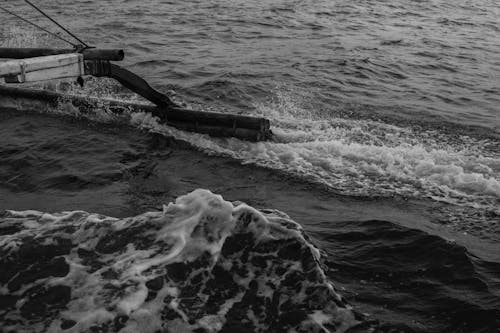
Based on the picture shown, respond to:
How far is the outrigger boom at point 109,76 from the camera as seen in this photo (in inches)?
276

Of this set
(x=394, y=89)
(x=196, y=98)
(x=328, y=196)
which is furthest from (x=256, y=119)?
(x=394, y=89)

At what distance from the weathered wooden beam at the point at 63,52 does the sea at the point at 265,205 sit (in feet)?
3.83

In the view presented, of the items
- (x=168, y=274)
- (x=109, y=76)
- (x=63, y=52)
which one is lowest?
(x=168, y=274)

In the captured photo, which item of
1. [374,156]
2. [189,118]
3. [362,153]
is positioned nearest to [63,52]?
[189,118]

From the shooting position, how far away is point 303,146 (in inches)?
335

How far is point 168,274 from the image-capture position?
482 cm

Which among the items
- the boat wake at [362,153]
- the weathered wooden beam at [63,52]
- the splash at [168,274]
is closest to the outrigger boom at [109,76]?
the weathered wooden beam at [63,52]

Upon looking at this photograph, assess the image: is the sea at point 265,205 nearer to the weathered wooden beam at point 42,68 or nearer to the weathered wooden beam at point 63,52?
the weathered wooden beam at point 63,52

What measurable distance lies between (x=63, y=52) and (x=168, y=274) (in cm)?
516

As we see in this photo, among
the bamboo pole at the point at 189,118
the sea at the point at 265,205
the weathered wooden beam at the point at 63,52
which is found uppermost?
the weathered wooden beam at the point at 63,52

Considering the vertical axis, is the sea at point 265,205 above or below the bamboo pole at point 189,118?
below

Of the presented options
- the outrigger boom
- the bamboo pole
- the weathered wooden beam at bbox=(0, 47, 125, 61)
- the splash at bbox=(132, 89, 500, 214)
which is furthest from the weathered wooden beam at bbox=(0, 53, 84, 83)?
the splash at bbox=(132, 89, 500, 214)

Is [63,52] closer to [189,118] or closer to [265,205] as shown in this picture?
[189,118]

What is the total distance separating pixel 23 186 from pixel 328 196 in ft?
13.5
